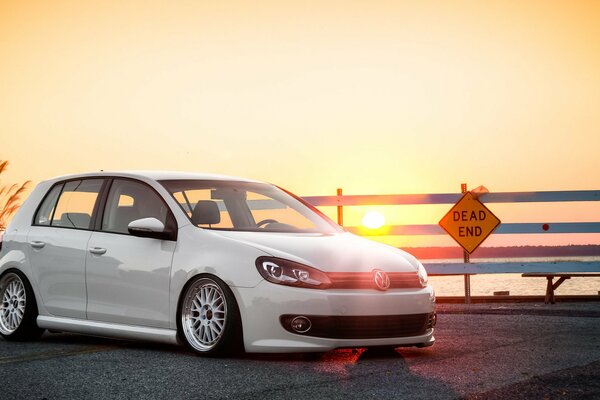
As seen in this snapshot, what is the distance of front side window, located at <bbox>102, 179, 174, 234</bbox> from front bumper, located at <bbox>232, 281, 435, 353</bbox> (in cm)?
154

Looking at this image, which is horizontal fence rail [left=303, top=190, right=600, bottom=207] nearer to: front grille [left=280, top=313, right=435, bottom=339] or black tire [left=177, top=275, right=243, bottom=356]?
front grille [left=280, top=313, right=435, bottom=339]

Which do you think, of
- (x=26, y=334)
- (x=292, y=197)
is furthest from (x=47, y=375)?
(x=292, y=197)

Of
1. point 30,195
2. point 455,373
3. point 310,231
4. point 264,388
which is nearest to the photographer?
point 264,388

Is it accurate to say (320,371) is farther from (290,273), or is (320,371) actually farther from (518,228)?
(518,228)

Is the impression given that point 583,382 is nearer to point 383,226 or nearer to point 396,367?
point 396,367

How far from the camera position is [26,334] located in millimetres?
9516

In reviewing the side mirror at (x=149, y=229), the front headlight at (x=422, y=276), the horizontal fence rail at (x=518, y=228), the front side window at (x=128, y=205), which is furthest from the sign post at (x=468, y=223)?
the side mirror at (x=149, y=229)

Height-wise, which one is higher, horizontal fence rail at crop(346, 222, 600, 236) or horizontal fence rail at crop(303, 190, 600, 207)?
horizontal fence rail at crop(303, 190, 600, 207)

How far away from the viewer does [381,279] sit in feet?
25.1

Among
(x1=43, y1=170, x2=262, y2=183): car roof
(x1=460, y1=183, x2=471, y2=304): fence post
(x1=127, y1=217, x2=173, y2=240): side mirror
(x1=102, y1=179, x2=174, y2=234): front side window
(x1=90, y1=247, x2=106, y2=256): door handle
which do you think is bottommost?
(x1=460, y1=183, x2=471, y2=304): fence post

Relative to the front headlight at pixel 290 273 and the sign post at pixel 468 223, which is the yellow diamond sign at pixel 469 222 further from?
the front headlight at pixel 290 273

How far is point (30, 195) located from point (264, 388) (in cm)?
473

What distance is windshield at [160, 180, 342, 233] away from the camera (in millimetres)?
8453

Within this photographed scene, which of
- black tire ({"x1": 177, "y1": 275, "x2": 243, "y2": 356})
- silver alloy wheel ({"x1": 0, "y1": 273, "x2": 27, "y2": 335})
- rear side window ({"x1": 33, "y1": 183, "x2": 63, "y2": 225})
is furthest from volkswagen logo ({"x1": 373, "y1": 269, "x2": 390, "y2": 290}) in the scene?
silver alloy wheel ({"x1": 0, "y1": 273, "x2": 27, "y2": 335})
